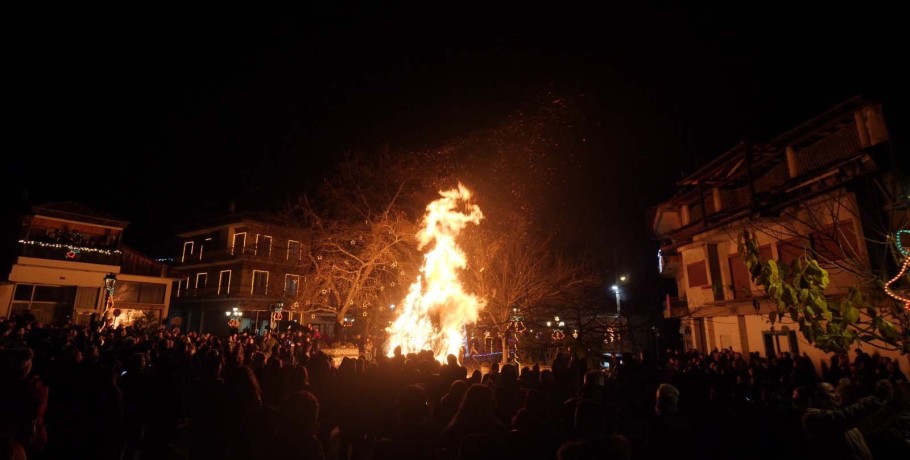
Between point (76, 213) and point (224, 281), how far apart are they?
14.8m

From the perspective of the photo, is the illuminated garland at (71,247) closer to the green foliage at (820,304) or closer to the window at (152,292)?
the window at (152,292)

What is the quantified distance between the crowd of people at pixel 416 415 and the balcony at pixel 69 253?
25467mm

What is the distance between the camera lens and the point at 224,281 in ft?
140

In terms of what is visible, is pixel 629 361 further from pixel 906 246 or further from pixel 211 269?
pixel 211 269

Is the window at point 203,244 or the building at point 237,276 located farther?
the window at point 203,244

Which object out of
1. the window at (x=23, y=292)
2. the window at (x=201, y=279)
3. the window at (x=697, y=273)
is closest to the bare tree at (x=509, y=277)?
the window at (x=697, y=273)

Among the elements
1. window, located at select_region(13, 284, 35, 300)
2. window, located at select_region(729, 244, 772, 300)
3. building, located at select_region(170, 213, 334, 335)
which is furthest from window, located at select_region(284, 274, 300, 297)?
window, located at select_region(729, 244, 772, 300)

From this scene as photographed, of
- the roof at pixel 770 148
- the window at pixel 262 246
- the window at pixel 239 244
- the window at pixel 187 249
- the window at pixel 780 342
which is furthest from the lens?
the window at pixel 187 249

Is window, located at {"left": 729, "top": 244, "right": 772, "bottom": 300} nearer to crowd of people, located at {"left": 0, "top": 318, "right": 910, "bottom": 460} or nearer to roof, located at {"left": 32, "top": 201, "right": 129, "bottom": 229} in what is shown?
crowd of people, located at {"left": 0, "top": 318, "right": 910, "bottom": 460}

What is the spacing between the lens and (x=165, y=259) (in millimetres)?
49469

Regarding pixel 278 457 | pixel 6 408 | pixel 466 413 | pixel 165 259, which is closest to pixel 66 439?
pixel 6 408

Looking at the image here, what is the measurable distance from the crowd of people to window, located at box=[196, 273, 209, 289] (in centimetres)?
3939

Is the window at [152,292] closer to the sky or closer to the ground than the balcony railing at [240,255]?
closer to the ground

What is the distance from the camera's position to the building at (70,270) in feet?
87.8
